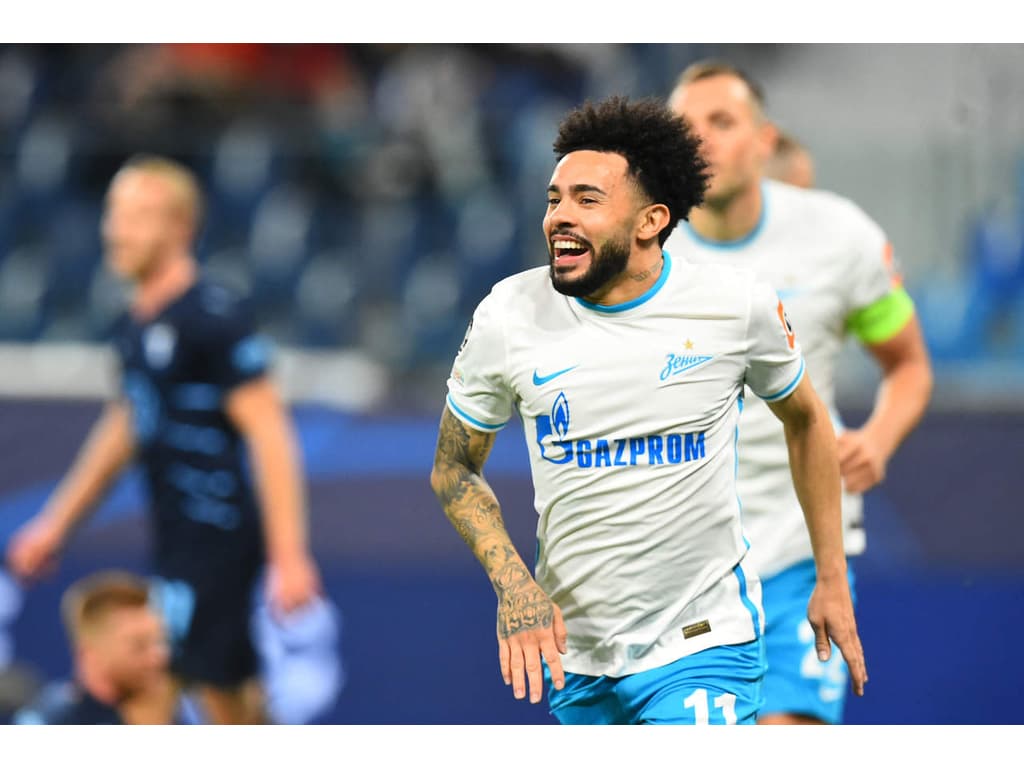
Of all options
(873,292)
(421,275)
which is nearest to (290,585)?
(873,292)

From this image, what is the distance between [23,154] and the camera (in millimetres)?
8438

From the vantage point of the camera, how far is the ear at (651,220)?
2.86m

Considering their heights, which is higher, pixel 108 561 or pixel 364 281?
pixel 364 281

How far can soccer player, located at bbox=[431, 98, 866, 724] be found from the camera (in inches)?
112

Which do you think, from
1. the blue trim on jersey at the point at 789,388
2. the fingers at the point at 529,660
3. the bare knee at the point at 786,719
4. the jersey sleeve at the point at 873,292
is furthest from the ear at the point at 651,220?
the bare knee at the point at 786,719

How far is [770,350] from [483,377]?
23.5 inches

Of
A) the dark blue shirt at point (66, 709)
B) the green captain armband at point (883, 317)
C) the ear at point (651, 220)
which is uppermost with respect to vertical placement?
the ear at point (651, 220)

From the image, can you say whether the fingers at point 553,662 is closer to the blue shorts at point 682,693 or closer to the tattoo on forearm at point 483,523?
the tattoo on forearm at point 483,523

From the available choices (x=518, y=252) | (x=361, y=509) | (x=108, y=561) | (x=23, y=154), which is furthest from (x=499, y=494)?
(x=23, y=154)

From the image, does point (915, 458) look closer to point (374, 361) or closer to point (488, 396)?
point (374, 361)

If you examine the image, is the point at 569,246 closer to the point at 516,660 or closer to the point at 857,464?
the point at 516,660

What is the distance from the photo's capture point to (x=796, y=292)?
12.2 ft

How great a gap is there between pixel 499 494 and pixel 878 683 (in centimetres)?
160

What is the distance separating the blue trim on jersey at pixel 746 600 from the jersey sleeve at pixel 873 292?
3.56 feet
